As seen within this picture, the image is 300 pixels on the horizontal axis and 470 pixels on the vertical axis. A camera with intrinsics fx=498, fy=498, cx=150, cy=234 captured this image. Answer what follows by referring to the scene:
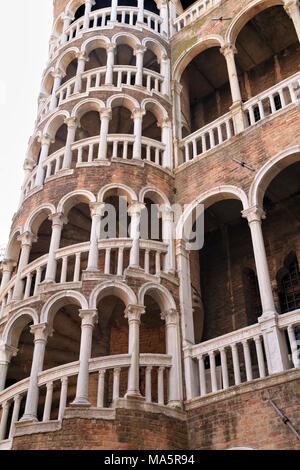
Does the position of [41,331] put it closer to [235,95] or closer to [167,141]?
[167,141]

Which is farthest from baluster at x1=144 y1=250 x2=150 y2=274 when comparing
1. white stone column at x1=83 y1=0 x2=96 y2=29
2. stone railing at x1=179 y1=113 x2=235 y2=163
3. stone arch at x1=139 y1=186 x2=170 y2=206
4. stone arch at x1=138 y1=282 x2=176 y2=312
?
white stone column at x1=83 y1=0 x2=96 y2=29

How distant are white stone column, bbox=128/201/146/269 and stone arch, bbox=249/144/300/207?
2.84 m

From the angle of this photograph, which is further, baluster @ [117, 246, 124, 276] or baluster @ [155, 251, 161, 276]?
baluster @ [155, 251, 161, 276]

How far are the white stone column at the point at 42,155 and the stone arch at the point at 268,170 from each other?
602cm

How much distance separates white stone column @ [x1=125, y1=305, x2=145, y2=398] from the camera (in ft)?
32.3

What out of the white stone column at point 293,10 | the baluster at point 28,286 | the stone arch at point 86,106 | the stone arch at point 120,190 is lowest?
the baluster at point 28,286

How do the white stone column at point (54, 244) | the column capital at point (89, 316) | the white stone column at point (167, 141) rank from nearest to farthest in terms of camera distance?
the column capital at point (89, 316) → the white stone column at point (54, 244) → the white stone column at point (167, 141)

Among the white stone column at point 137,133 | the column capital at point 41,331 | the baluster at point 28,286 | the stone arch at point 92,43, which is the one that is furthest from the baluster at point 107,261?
the stone arch at point 92,43

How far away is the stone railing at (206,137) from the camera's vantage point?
13.7 meters

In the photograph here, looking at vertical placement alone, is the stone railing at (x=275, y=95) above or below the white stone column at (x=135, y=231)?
above

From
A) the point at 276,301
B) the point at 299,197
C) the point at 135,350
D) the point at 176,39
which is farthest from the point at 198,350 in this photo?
the point at 176,39

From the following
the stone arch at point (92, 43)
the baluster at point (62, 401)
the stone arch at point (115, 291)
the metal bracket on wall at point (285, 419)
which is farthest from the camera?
the stone arch at point (92, 43)

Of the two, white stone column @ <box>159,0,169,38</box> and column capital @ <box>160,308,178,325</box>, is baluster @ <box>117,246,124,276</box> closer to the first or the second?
column capital @ <box>160,308,178,325</box>

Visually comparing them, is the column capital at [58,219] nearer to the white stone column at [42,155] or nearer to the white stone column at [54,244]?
the white stone column at [54,244]
